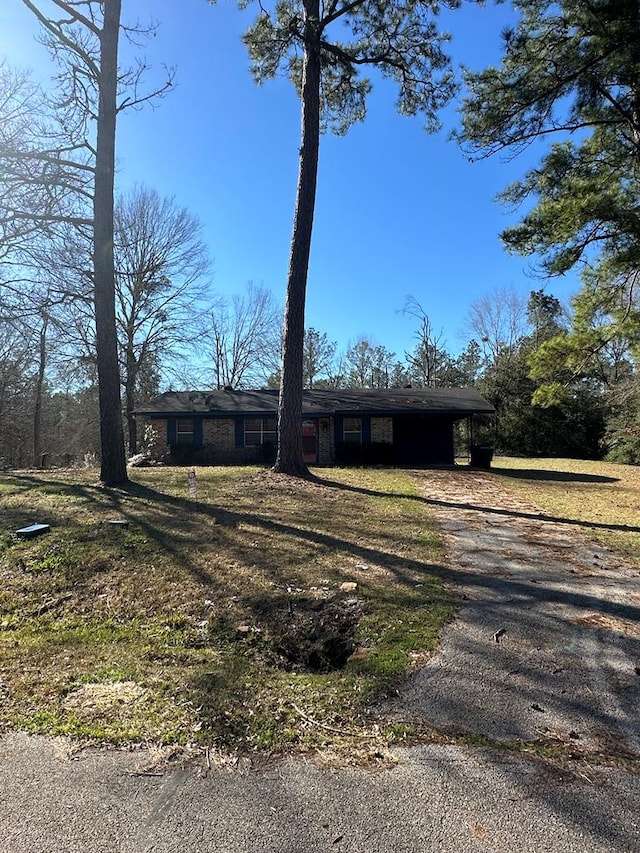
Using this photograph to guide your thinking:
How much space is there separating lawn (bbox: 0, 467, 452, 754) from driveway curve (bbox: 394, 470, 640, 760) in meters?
0.27

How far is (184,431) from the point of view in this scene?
20484 mm

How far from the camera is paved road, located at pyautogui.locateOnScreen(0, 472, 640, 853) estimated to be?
1845 millimetres

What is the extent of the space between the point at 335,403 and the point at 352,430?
1.49 m

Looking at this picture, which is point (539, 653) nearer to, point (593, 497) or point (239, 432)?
point (593, 497)

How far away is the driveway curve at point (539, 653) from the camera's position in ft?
8.66

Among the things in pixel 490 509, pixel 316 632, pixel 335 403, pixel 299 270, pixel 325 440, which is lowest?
pixel 316 632

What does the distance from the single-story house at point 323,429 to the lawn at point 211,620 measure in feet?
38.3

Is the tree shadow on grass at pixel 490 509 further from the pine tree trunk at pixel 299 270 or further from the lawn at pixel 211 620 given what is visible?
the lawn at pixel 211 620

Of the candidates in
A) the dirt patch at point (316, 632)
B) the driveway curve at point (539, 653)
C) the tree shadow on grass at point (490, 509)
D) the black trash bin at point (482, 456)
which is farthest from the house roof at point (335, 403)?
the dirt patch at point (316, 632)

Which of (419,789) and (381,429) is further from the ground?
(381,429)

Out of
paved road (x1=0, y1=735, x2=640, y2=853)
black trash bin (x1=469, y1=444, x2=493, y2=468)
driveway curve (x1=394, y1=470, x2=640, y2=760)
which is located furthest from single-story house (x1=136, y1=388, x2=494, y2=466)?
paved road (x1=0, y1=735, x2=640, y2=853)

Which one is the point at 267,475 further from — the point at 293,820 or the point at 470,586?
the point at 293,820

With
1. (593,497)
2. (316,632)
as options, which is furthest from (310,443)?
(316,632)

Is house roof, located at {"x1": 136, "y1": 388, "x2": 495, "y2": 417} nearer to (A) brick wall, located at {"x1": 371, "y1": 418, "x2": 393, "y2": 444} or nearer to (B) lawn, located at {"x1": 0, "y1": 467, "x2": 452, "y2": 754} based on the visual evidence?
(A) brick wall, located at {"x1": 371, "y1": 418, "x2": 393, "y2": 444}
